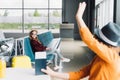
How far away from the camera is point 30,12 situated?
1872 centimetres

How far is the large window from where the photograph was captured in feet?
60.0

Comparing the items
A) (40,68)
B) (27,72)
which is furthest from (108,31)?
(27,72)

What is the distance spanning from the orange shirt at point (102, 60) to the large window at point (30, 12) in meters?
16.2

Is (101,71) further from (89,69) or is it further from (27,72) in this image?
(27,72)

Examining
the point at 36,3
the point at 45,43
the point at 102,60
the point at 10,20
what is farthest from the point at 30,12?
the point at 102,60

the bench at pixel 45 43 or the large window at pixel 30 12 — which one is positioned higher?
the large window at pixel 30 12

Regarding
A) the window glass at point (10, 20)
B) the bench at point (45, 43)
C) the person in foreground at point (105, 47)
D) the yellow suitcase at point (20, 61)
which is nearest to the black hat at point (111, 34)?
the person in foreground at point (105, 47)

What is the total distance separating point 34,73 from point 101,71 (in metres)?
0.95

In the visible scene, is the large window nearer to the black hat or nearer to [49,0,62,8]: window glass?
[49,0,62,8]: window glass

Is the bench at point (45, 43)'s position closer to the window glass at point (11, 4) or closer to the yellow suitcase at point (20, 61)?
the yellow suitcase at point (20, 61)

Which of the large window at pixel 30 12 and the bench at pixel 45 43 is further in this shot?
the large window at pixel 30 12

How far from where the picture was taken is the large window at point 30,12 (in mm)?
18281

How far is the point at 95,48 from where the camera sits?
1877mm

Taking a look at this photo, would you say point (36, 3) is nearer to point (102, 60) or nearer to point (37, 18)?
point (37, 18)
